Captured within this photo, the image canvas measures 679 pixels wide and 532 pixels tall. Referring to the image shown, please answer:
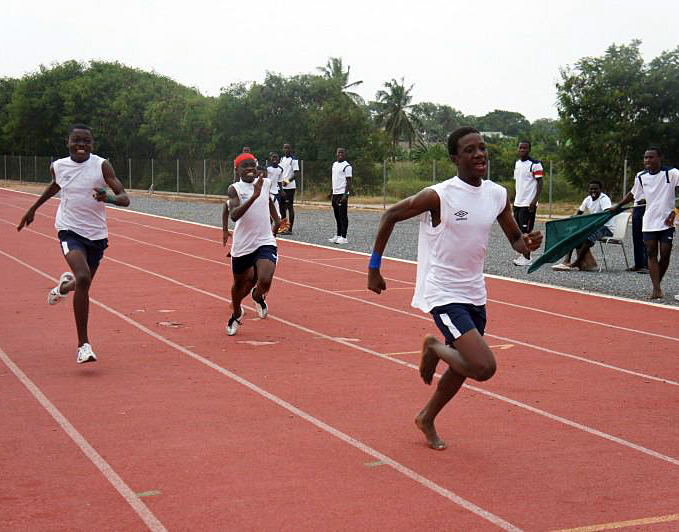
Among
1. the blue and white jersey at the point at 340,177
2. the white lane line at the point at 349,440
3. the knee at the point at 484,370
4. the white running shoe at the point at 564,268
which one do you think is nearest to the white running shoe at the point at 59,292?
the white lane line at the point at 349,440

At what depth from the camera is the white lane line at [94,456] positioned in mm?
4816

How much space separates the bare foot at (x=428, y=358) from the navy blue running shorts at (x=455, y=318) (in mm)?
149

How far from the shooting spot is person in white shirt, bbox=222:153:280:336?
33.6 ft

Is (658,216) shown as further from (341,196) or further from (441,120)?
(441,120)

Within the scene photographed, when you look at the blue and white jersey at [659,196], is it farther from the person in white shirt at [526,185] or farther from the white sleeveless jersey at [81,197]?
the white sleeveless jersey at [81,197]

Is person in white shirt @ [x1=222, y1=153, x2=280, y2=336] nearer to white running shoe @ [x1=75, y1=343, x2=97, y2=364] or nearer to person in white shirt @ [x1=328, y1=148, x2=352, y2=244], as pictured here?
white running shoe @ [x1=75, y1=343, x2=97, y2=364]

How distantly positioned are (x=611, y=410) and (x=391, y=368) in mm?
2042

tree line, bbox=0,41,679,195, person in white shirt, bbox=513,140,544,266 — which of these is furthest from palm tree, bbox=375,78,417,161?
person in white shirt, bbox=513,140,544,266

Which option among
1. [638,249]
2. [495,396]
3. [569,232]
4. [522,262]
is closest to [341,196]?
[522,262]

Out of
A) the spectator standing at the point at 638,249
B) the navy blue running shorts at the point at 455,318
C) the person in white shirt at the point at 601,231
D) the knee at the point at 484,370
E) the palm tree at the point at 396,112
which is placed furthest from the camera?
the palm tree at the point at 396,112

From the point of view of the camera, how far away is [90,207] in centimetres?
870

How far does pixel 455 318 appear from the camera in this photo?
5.80 m

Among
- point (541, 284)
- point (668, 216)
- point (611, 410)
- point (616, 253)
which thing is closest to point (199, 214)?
point (616, 253)

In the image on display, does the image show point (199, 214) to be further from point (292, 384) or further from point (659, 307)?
point (292, 384)
